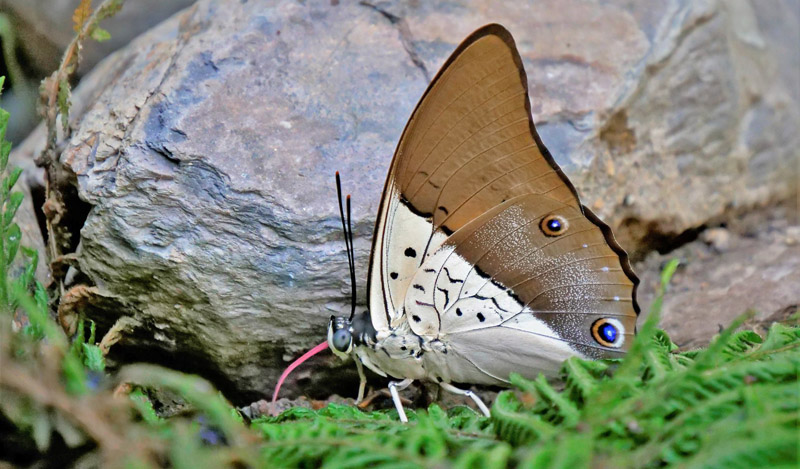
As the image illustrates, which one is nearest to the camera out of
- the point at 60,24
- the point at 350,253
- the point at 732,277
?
the point at 350,253

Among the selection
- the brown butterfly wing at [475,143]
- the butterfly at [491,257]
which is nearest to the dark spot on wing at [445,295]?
the butterfly at [491,257]

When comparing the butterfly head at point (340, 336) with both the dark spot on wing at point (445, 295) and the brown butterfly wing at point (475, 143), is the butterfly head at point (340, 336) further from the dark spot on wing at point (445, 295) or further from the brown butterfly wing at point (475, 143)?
the brown butterfly wing at point (475, 143)

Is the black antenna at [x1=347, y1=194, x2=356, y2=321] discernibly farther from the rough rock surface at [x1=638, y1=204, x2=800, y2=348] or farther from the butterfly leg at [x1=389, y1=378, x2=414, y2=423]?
the rough rock surface at [x1=638, y1=204, x2=800, y2=348]

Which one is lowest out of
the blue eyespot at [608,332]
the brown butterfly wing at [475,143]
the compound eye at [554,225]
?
the blue eyespot at [608,332]

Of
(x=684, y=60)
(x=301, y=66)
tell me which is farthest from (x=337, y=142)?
(x=684, y=60)

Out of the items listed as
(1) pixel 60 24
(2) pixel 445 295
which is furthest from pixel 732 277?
(1) pixel 60 24

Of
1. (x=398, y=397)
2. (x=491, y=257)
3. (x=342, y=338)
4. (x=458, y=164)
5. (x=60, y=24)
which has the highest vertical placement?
(x=60, y=24)

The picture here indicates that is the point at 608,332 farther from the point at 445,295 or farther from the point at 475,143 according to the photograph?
the point at 475,143
